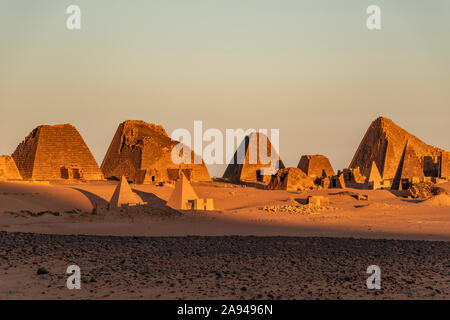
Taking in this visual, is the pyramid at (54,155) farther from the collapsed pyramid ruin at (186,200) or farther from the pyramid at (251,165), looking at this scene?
the collapsed pyramid ruin at (186,200)

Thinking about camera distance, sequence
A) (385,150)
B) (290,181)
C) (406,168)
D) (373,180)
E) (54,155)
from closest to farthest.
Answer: (290,181), (54,155), (406,168), (373,180), (385,150)

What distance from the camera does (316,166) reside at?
5312 cm

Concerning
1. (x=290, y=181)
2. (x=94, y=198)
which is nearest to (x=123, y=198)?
(x=94, y=198)

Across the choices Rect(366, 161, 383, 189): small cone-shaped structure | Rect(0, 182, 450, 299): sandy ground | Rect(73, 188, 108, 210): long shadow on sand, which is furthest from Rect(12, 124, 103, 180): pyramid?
Rect(366, 161, 383, 189): small cone-shaped structure

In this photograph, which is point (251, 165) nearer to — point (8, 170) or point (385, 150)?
point (8, 170)

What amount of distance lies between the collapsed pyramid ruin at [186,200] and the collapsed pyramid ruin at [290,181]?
1381 cm

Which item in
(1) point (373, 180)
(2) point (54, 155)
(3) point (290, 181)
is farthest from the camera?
(1) point (373, 180)

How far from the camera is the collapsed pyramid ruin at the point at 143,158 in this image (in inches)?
1740

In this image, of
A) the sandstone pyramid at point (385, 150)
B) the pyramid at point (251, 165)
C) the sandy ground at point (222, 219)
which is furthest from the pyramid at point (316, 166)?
the sandy ground at point (222, 219)

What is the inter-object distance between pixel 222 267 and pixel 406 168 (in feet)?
103

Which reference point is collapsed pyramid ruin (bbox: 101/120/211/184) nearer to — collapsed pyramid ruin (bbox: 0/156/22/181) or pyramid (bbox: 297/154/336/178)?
pyramid (bbox: 297/154/336/178)

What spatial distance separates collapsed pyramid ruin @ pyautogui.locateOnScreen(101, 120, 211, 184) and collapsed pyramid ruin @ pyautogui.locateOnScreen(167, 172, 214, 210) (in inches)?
784
